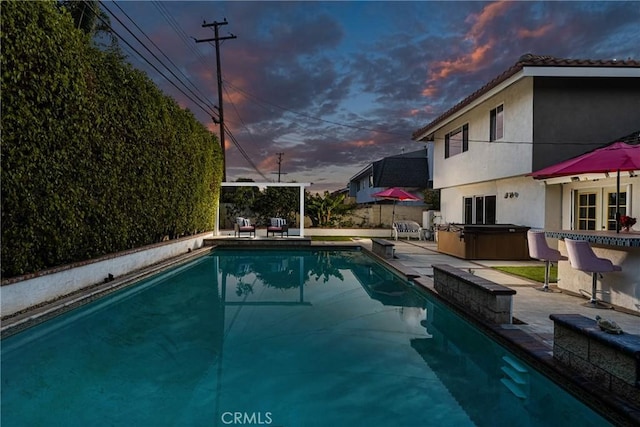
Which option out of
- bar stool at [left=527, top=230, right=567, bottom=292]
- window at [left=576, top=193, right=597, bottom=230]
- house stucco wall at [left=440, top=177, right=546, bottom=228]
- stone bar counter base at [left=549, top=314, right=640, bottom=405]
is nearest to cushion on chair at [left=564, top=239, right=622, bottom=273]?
bar stool at [left=527, top=230, right=567, bottom=292]

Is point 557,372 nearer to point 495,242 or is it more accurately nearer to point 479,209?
point 495,242

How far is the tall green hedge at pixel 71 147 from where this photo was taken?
5953mm

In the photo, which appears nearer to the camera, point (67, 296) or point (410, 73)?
point (67, 296)

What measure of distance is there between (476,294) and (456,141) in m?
14.2

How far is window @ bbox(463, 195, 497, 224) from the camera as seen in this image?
16.7 meters

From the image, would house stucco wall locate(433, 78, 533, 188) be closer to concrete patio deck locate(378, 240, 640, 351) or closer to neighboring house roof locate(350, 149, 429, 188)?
concrete patio deck locate(378, 240, 640, 351)

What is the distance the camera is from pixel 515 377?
4.59 m

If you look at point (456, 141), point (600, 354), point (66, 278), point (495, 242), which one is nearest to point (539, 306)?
point (600, 354)

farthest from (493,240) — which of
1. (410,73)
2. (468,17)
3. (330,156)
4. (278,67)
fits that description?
(330,156)

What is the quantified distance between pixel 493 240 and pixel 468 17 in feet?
32.1

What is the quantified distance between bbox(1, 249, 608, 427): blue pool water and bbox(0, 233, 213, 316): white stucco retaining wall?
0.57 meters

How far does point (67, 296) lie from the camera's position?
7527 mm

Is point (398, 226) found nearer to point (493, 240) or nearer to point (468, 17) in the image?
point (493, 240)
